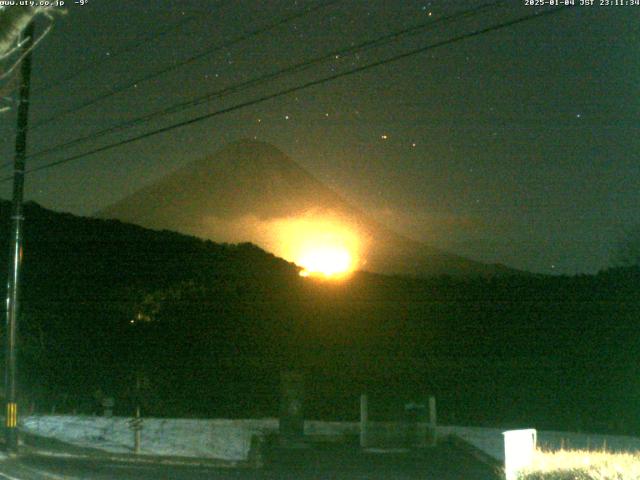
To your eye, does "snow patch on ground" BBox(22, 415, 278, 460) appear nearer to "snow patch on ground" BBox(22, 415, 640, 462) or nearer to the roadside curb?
"snow patch on ground" BBox(22, 415, 640, 462)

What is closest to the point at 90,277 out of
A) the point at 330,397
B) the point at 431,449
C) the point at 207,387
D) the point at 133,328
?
the point at 133,328

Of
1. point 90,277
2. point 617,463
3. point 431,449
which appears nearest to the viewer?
point 617,463

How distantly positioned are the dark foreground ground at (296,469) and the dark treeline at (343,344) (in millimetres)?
6002

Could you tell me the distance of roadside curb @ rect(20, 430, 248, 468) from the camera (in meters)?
17.3

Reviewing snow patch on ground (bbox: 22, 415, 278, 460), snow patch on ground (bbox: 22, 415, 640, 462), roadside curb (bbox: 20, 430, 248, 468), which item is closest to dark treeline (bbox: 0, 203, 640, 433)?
snow patch on ground (bbox: 22, 415, 640, 462)

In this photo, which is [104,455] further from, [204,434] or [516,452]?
[516,452]

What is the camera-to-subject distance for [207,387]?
3122cm

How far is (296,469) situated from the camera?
16703mm

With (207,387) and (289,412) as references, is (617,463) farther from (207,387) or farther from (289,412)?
(207,387)

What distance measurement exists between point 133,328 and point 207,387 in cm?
372

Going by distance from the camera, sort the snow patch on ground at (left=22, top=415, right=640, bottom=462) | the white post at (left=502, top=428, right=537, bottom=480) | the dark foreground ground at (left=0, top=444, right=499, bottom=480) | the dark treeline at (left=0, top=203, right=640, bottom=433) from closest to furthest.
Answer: the white post at (left=502, top=428, right=537, bottom=480)
the dark foreground ground at (left=0, top=444, right=499, bottom=480)
the snow patch on ground at (left=22, top=415, right=640, bottom=462)
the dark treeline at (left=0, top=203, right=640, bottom=433)

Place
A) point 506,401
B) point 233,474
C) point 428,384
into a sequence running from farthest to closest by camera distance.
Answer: point 428,384
point 506,401
point 233,474

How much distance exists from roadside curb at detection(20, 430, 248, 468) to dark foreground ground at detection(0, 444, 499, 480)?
0.56 meters

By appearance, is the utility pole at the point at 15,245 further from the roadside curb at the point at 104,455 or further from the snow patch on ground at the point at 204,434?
the snow patch on ground at the point at 204,434
